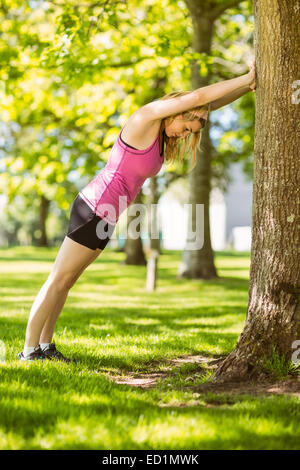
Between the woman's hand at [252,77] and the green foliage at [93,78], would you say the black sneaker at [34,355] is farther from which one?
the green foliage at [93,78]

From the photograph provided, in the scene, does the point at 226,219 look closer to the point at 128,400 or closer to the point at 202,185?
the point at 202,185

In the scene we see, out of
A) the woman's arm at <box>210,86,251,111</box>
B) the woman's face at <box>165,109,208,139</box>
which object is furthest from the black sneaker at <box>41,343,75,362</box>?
the woman's arm at <box>210,86,251,111</box>

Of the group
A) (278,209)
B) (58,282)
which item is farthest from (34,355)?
(278,209)

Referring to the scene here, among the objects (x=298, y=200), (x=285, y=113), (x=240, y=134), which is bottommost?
(x=298, y=200)

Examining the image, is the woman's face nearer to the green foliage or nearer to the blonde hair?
the blonde hair

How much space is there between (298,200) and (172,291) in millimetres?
8461

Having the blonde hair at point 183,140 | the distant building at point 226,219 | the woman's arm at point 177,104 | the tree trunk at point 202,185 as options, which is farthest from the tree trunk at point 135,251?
the distant building at point 226,219

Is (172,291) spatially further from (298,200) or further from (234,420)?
(234,420)

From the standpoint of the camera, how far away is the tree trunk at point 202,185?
40.7ft

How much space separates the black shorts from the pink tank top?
39mm

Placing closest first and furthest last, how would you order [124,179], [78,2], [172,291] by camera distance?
[124,179], [78,2], [172,291]

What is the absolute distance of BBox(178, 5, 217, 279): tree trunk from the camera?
12.4 metres

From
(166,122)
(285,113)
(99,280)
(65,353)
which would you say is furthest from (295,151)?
(99,280)

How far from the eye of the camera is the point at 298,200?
149 inches
